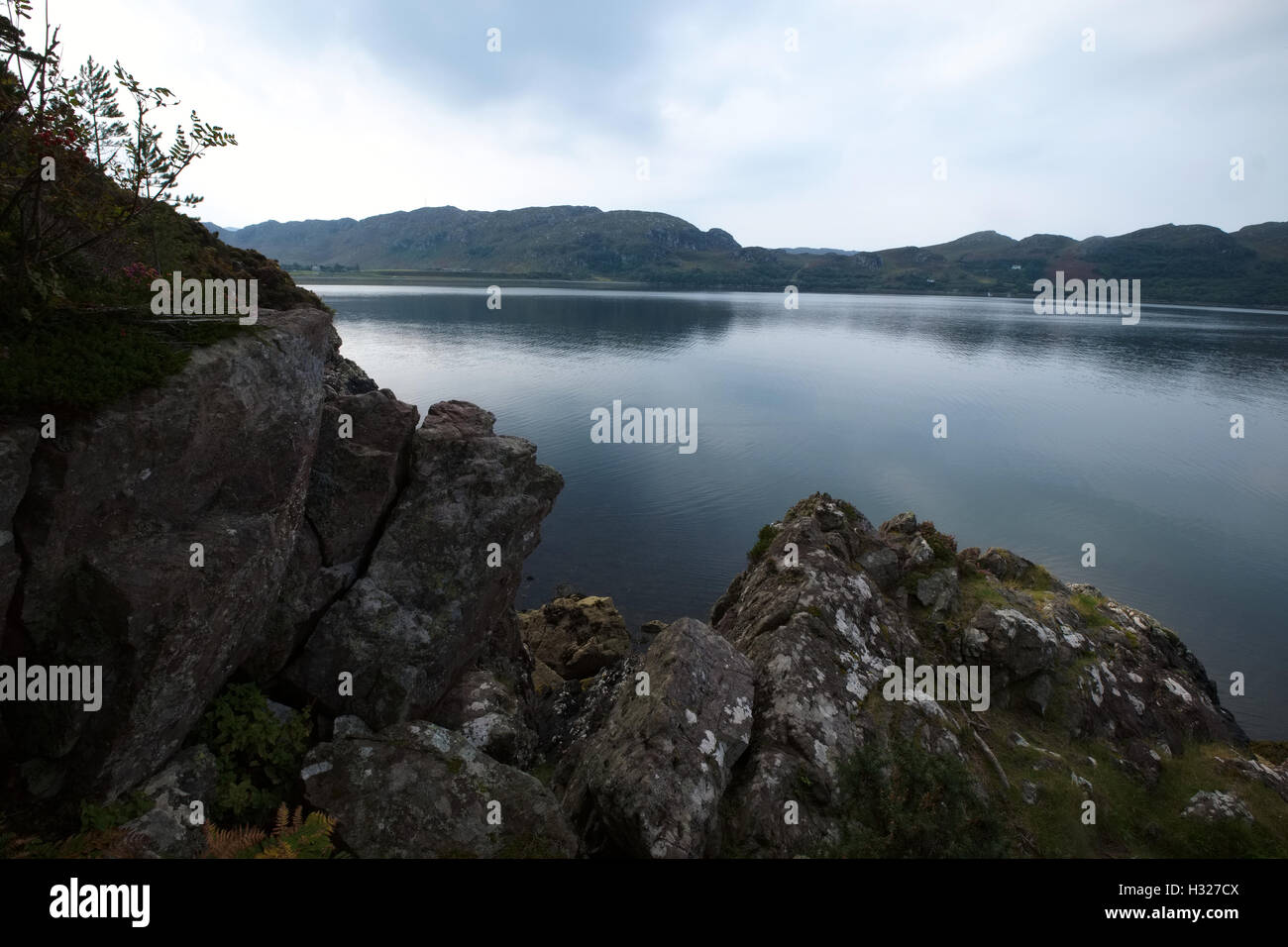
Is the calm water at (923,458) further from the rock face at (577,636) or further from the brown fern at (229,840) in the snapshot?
the brown fern at (229,840)

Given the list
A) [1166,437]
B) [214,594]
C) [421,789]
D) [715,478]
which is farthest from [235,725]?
[1166,437]

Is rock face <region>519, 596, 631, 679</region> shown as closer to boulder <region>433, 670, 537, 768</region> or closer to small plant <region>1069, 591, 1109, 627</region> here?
boulder <region>433, 670, 537, 768</region>

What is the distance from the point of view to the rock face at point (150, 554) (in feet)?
30.6

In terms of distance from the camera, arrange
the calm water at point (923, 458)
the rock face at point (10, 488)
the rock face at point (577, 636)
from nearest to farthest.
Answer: the rock face at point (10, 488) → the rock face at point (577, 636) → the calm water at point (923, 458)

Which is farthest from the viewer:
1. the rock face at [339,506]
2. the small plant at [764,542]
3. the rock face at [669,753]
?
the small plant at [764,542]

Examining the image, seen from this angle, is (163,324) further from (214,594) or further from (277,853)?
(277,853)

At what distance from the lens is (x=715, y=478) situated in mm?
60250

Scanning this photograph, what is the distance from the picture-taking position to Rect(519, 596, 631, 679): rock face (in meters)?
29.1

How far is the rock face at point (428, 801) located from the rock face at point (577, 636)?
16163 mm

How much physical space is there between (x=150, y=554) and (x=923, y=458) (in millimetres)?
71233

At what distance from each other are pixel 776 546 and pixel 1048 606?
11.4m

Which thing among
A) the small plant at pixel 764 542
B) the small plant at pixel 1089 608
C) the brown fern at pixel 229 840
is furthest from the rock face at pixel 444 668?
the small plant at pixel 1089 608

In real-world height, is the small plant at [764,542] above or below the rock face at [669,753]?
above

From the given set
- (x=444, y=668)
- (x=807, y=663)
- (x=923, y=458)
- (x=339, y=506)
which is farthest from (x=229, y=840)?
(x=923, y=458)
